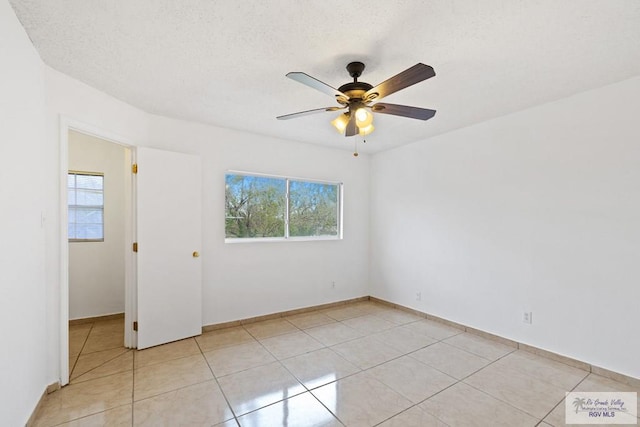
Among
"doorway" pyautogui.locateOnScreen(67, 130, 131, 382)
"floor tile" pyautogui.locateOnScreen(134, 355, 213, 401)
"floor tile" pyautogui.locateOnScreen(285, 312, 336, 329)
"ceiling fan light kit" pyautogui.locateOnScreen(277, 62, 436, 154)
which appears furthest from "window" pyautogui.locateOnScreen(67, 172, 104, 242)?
"ceiling fan light kit" pyautogui.locateOnScreen(277, 62, 436, 154)

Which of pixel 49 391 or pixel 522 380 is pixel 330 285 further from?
pixel 49 391

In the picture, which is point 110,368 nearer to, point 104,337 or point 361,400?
point 104,337

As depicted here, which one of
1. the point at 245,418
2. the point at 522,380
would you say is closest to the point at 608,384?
the point at 522,380

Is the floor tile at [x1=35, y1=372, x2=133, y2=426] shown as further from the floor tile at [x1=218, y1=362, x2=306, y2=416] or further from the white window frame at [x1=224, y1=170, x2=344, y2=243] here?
the white window frame at [x1=224, y1=170, x2=344, y2=243]

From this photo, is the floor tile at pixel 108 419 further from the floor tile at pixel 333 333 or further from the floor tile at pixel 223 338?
the floor tile at pixel 333 333

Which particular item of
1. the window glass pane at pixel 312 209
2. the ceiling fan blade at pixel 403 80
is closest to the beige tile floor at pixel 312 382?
the window glass pane at pixel 312 209

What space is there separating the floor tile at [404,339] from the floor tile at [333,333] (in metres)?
0.28

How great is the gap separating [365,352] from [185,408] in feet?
5.56

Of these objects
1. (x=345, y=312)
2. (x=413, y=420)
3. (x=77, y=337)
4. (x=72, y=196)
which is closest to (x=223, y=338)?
(x=77, y=337)

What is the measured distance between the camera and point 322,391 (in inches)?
89.0

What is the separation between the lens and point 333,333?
3.44 meters

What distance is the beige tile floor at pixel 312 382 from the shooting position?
197cm

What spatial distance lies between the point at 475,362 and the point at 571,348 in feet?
2.92

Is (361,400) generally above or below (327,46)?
below
